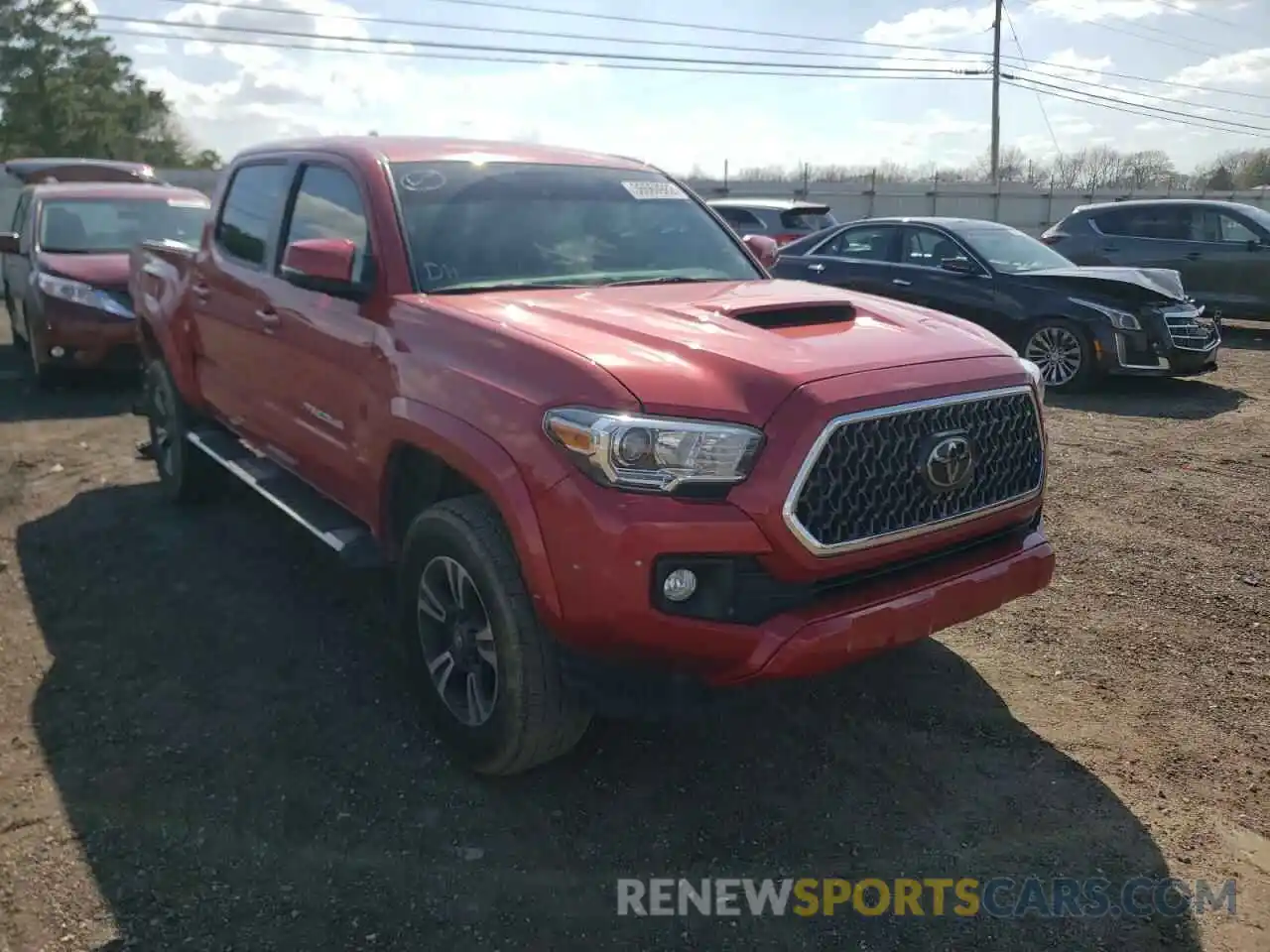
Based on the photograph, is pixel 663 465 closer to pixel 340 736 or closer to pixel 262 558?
pixel 340 736

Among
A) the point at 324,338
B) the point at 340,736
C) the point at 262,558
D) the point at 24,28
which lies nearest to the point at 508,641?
the point at 340,736

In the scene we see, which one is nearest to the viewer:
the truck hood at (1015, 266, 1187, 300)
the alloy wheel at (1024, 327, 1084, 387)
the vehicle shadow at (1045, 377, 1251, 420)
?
the vehicle shadow at (1045, 377, 1251, 420)

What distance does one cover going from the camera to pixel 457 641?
3268 millimetres

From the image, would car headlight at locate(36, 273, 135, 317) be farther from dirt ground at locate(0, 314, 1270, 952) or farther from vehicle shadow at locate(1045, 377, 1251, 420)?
vehicle shadow at locate(1045, 377, 1251, 420)

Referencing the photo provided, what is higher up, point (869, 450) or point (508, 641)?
point (869, 450)

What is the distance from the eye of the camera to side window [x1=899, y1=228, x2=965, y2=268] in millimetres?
10266

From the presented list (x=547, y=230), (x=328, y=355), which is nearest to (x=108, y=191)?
(x=328, y=355)

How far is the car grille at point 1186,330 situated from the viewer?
8.93 metres

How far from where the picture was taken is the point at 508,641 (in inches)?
115

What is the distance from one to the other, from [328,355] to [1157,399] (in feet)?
25.0

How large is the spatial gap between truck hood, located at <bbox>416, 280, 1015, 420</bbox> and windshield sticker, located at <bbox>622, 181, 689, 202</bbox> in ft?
2.31

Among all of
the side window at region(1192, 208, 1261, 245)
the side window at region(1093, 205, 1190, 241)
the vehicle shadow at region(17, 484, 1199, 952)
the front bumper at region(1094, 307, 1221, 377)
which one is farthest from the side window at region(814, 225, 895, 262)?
the vehicle shadow at region(17, 484, 1199, 952)

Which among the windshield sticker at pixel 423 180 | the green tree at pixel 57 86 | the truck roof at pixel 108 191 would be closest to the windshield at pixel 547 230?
the windshield sticker at pixel 423 180

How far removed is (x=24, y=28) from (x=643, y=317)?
4237cm
